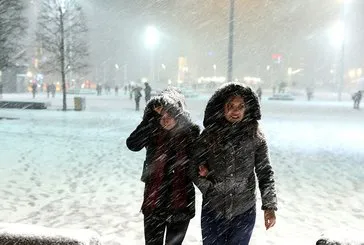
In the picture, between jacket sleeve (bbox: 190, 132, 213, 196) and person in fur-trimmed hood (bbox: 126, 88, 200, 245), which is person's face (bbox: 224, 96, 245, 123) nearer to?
jacket sleeve (bbox: 190, 132, 213, 196)

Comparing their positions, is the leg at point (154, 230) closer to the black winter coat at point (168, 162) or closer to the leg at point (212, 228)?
the black winter coat at point (168, 162)

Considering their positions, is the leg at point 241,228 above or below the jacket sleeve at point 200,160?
below

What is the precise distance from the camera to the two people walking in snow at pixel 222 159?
3.03 m

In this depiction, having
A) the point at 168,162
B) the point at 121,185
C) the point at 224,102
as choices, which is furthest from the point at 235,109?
the point at 121,185

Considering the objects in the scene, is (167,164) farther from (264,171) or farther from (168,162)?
(264,171)

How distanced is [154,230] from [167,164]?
1.85 ft

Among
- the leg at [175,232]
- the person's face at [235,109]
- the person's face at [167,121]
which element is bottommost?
the leg at [175,232]

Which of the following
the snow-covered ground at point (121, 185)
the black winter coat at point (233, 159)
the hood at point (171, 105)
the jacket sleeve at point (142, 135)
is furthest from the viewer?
the snow-covered ground at point (121, 185)

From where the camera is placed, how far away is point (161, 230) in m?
3.47

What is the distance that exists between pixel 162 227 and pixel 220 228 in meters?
0.58

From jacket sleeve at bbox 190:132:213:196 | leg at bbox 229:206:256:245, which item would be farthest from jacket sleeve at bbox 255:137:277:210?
jacket sleeve at bbox 190:132:213:196

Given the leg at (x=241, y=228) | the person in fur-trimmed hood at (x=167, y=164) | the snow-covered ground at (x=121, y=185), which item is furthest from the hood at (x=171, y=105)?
the snow-covered ground at (x=121, y=185)

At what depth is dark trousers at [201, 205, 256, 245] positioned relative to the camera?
10.1 feet

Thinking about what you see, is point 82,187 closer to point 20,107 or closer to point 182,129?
point 182,129
